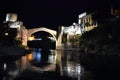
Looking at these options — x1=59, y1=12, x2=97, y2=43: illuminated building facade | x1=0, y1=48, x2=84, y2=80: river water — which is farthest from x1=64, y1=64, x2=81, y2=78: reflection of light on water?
x1=59, y1=12, x2=97, y2=43: illuminated building facade

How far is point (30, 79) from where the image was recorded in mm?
20719

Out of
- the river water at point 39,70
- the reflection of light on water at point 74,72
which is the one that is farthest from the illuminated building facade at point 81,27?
the reflection of light on water at point 74,72

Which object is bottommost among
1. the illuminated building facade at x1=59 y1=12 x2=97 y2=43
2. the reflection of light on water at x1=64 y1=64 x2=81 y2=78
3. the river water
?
the reflection of light on water at x1=64 y1=64 x2=81 y2=78

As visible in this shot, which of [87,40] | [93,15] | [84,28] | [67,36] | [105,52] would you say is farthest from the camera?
[67,36]

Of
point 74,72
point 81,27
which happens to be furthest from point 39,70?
point 81,27

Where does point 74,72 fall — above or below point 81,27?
below

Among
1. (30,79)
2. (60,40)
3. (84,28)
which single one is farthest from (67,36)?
(30,79)

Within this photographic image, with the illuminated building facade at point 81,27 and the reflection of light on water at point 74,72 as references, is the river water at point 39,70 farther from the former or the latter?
the illuminated building facade at point 81,27

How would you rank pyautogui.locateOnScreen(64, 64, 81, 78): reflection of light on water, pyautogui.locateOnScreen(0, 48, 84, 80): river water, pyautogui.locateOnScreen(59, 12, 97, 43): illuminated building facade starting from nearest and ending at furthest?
pyautogui.locateOnScreen(0, 48, 84, 80): river water < pyautogui.locateOnScreen(64, 64, 81, 78): reflection of light on water < pyautogui.locateOnScreen(59, 12, 97, 43): illuminated building facade

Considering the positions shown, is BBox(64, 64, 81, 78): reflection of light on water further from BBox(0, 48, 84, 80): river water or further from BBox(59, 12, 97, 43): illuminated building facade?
BBox(59, 12, 97, 43): illuminated building facade

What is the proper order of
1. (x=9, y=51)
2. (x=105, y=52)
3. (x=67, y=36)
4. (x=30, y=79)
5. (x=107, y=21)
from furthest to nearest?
(x=67, y=36) < (x=107, y=21) < (x=105, y=52) < (x=9, y=51) < (x=30, y=79)

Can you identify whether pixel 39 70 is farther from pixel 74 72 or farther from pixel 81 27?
pixel 81 27

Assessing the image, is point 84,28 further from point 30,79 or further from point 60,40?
point 30,79

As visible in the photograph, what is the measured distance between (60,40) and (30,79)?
13432cm
